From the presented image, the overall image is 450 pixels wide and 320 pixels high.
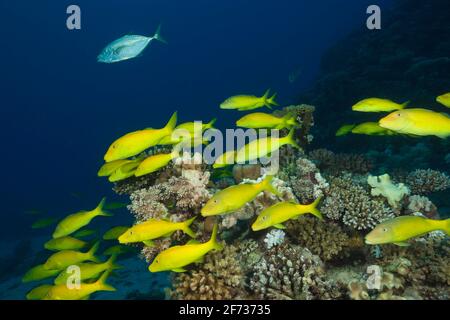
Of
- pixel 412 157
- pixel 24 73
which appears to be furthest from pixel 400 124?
pixel 24 73

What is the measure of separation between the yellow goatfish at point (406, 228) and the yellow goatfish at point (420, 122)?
918mm

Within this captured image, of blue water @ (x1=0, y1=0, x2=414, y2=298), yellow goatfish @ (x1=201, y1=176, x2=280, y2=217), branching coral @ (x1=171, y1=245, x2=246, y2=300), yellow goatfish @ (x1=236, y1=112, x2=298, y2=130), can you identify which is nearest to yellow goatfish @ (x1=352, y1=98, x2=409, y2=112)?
yellow goatfish @ (x1=236, y1=112, x2=298, y2=130)

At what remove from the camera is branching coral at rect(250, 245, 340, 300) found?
12.3ft

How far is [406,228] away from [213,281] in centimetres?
214

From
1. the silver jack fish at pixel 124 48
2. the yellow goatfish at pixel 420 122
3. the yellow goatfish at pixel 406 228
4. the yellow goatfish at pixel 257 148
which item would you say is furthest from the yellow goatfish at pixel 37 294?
the yellow goatfish at pixel 420 122

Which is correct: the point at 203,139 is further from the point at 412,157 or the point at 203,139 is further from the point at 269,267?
the point at 412,157

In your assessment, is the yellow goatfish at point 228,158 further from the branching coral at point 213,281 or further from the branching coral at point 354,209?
the branching coral at point 354,209

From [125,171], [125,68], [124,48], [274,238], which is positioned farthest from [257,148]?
[125,68]

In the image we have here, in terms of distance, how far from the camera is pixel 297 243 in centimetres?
453

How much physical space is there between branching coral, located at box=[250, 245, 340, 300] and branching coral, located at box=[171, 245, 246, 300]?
0.71ft

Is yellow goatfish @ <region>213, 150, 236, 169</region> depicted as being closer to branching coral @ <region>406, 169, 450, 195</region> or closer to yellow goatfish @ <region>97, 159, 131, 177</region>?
yellow goatfish @ <region>97, 159, 131, 177</region>

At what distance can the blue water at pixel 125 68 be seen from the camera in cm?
9188

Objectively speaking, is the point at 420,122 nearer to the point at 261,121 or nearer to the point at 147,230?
the point at 261,121

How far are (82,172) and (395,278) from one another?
72170 mm
